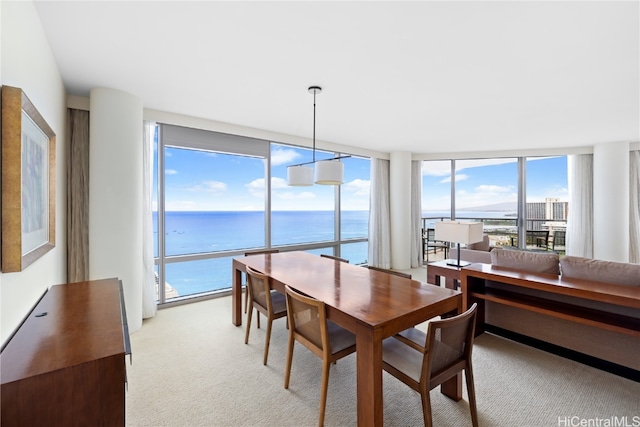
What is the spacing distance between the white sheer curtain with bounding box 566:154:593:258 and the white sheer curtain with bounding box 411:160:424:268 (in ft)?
9.15

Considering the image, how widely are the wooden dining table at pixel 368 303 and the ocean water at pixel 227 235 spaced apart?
4.73 feet

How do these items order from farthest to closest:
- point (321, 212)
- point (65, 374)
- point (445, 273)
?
point (321, 212) < point (445, 273) < point (65, 374)

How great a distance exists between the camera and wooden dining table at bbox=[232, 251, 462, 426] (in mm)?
1500

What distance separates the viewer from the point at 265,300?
260 centimetres

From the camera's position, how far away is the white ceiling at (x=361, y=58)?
171 centimetres

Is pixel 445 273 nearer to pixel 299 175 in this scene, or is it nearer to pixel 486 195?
pixel 299 175

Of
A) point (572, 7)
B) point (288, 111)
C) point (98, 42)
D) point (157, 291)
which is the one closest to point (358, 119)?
point (288, 111)

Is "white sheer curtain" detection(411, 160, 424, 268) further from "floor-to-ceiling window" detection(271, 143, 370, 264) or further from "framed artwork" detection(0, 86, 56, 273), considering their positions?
"framed artwork" detection(0, 86, 56, 273)

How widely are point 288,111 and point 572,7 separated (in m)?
2.60

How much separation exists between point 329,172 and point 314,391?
1.79 metres

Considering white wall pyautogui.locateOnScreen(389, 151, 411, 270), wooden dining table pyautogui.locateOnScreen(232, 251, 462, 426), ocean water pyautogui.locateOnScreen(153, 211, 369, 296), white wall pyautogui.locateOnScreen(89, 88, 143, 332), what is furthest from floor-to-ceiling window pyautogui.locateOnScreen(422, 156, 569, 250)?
white wall pyautogui.locateOnScreen(89, 88, 143, 332)

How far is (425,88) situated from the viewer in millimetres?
2799

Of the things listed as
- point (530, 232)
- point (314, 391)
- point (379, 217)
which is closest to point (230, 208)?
point (379, 217)

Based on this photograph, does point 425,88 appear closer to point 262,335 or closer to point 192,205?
point 262,335
